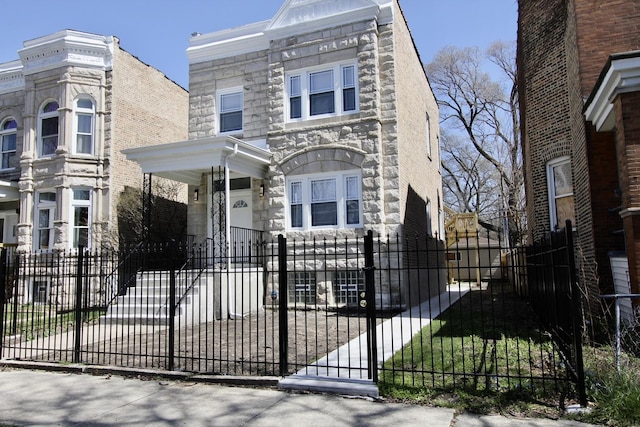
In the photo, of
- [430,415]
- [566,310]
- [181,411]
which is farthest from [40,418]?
[566,310]

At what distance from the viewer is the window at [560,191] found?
11.4 metres

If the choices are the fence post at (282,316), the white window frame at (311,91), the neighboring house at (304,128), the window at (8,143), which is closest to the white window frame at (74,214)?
the window at (8,143)

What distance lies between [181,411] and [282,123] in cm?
1061

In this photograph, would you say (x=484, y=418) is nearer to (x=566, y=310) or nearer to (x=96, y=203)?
(x=566, y=310)

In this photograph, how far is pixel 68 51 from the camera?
698 inches

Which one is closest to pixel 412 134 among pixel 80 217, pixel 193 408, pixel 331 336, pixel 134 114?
pixel 331 336

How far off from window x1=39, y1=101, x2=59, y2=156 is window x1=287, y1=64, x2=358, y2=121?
9.82 metres

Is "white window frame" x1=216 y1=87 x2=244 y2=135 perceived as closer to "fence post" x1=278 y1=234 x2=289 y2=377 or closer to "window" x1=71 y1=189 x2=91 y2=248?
"window" x1=71 y1=189 x2=91 y2=248

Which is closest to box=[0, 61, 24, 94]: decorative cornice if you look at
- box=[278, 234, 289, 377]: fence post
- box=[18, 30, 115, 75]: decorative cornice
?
box=[18, 30, 115, 75]: decorative cornice

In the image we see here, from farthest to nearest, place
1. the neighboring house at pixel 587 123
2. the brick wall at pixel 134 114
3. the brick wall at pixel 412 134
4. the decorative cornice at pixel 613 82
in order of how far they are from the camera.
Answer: the brick wall at pixel 134 114
the brick wall at pixel 412 134
the neighboring house at pixel 587 123
the decorative cornice at pixel 613 82

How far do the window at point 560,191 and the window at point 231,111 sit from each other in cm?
952

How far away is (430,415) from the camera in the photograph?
196 inches

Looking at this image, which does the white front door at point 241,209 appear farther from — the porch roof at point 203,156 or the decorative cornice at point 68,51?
the decorative cornice at point 68,51

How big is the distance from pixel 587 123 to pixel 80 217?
1636 centimetres
